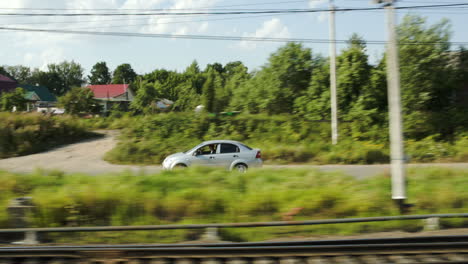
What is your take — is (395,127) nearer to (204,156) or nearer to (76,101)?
(204,156)

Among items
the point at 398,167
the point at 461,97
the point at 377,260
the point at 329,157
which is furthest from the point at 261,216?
the point at 461,97

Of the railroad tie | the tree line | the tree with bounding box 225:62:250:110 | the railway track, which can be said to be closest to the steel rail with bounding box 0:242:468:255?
the railway track

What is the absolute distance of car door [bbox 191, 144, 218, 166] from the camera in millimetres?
13883

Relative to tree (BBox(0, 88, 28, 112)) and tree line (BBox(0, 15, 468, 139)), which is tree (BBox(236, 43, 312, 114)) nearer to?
tree line (BBox(0, 15, 468, 139))

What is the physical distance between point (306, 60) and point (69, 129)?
16.3m

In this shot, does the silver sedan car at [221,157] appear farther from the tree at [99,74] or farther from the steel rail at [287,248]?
the tree at [99,74]

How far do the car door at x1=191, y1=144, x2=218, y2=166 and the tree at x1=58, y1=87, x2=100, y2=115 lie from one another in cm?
2425

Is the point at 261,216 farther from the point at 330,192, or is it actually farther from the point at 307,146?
the point at 307,146

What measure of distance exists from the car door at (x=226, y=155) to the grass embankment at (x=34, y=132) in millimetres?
13830

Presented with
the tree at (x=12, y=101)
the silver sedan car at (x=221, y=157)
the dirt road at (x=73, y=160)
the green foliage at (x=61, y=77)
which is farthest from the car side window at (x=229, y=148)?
the green foliage at (x=61, y=77)

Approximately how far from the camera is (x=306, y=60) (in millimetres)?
25172

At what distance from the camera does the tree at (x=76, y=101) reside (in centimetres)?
3425

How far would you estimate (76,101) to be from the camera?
34.7 metres

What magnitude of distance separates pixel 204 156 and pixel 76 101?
2479cm
